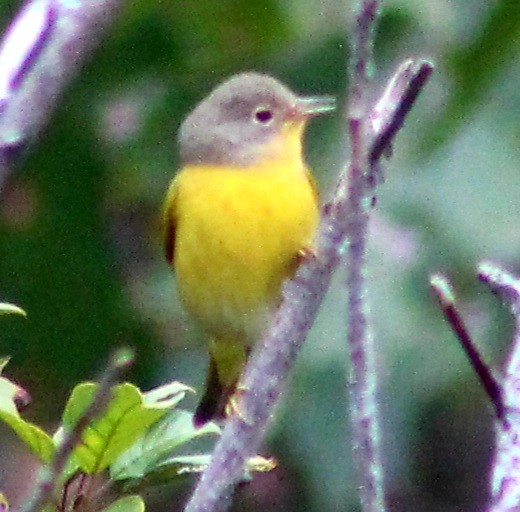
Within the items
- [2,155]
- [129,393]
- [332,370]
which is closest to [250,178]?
[332,370]

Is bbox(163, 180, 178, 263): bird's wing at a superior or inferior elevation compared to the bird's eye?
inferior

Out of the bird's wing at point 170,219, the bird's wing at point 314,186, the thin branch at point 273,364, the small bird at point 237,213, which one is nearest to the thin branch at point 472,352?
the thin branch at point 273,364

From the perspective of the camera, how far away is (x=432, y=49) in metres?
2.23

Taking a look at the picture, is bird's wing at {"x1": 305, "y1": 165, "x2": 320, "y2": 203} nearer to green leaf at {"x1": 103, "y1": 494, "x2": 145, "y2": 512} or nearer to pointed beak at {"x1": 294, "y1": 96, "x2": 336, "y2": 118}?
pointed beak at {"x1": 294, "y1": 96, "x2": 336, "y2": 118}

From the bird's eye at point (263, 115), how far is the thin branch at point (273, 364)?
3.97ft

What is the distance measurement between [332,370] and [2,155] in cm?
162

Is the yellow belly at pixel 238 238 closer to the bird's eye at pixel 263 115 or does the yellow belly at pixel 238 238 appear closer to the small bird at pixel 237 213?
the small bird at pixel 237 213

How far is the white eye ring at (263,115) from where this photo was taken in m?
2.14

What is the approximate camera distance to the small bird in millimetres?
1916

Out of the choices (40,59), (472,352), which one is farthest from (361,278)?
(40,59)

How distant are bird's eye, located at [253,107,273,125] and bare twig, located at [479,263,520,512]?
54.2 inches

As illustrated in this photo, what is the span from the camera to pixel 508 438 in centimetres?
67

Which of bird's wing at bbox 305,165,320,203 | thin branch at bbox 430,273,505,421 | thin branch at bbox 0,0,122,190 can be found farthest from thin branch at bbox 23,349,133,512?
bird's wing at bbox 305,165,320,203

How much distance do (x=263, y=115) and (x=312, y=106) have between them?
12 cm
